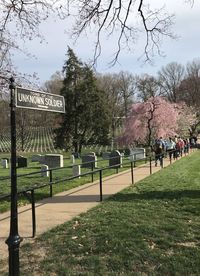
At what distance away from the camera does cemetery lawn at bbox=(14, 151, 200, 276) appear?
20.0 ft

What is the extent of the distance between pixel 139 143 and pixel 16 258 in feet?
191

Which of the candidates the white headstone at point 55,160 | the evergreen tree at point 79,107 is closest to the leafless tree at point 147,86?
the evergreen tree at point 79,107

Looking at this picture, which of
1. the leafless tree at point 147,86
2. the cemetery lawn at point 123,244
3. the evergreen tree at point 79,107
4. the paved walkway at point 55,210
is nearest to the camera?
the cemetery lawn at point 123,244

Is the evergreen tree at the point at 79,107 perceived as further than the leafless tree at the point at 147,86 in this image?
No

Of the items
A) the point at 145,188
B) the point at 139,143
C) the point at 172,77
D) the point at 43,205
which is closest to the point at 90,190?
the point at 145,188

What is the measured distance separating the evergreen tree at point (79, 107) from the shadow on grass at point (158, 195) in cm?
5325

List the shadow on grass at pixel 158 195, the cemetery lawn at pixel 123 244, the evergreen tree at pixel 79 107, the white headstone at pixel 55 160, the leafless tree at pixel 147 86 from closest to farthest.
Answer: the cemetery lawn at pixel 123 244
the shadow on grass at pixel 158 195
the white headstone at pixel 55 160
the evergreen tree at pixel 79 107
the leafless tree at pixel 147 86

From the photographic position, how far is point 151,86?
99062mm

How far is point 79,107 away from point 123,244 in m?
61.0

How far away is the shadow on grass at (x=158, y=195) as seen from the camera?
12.5 m

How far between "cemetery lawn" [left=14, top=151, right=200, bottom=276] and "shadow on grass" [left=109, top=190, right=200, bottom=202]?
1176 millimetres

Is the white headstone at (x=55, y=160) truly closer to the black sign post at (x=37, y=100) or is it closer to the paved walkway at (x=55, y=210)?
the paved walkway at (x=55, y=210)

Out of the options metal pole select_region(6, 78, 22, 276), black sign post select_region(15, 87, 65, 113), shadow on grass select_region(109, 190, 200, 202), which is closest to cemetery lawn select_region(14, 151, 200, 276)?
metal pole select_region(6, 78, 22, 276)

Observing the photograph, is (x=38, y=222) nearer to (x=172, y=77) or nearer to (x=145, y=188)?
(x=145, y=188)
